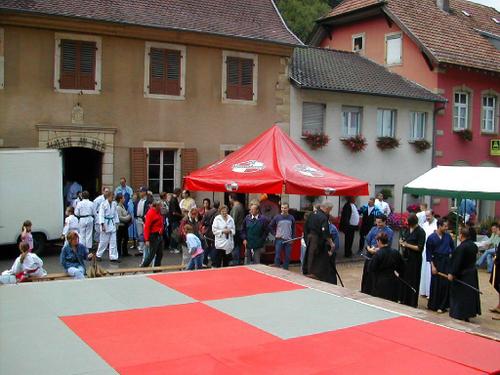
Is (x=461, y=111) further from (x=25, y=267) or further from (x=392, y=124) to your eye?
(x=25, y=267)

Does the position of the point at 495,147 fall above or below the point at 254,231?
above

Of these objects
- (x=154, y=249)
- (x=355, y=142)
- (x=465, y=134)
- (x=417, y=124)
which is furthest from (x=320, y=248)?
(x=465, y=134)

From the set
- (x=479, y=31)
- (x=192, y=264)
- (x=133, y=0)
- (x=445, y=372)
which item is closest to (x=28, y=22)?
(x=133, y=0)

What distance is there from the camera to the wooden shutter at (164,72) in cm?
1775

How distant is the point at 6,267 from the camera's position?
13.2 meters

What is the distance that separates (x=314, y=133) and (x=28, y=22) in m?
9.76

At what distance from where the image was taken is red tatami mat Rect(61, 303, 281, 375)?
18.3 ft

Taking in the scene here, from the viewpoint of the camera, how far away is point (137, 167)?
17500 millimetres

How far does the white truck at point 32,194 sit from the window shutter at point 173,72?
4.66 m

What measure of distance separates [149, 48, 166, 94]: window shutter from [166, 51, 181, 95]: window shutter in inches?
6.2

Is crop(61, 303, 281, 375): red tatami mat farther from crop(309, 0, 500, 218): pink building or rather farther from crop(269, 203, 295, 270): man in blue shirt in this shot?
crop(309, 0, 500, 218): pink building

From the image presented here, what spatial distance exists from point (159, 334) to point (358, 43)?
22.7 m

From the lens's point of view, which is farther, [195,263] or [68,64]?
[68,64]

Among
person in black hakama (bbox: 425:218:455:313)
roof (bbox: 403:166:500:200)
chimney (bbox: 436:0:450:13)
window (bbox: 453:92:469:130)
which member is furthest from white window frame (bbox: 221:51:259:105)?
chimney (bbox: 436:0:450:13)
